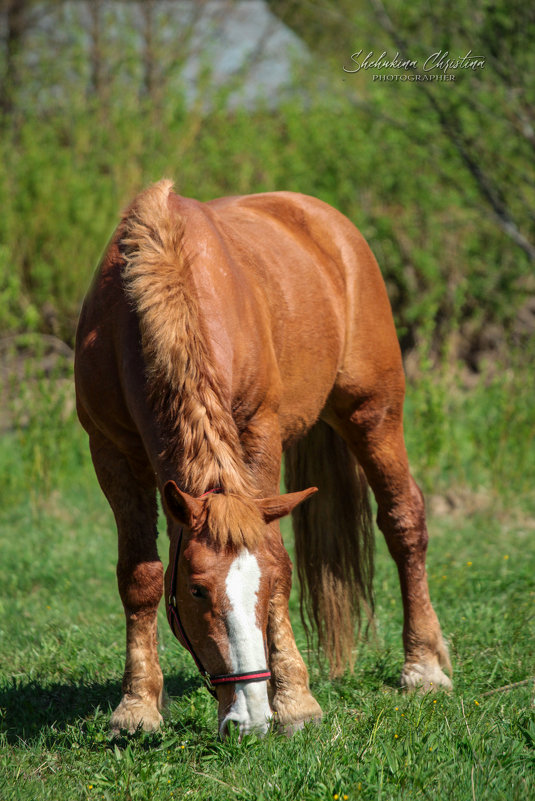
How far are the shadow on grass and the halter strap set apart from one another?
0.89m

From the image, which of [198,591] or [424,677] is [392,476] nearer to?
[424,677]

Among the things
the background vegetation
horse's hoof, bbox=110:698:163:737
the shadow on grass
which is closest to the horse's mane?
the background vegetation

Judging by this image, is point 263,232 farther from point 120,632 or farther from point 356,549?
point 120,632

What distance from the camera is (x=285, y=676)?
3.10 m

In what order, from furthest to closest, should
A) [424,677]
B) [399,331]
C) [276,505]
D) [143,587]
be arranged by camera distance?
[399,331] < [424,677] < [143,587] < [276,505]

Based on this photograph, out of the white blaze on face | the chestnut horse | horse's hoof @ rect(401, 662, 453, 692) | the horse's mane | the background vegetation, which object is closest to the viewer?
the white blaze on face

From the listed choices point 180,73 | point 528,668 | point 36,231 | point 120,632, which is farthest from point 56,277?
point 528,668

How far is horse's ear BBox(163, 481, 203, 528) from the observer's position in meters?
2.53

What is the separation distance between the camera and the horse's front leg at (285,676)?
3041 millimetres

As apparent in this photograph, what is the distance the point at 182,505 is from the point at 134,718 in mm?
1055

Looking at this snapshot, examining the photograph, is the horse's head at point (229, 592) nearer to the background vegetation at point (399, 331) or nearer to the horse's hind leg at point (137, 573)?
the background vegetation at point (399, 331)

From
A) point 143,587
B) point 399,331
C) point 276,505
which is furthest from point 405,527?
point 399,331

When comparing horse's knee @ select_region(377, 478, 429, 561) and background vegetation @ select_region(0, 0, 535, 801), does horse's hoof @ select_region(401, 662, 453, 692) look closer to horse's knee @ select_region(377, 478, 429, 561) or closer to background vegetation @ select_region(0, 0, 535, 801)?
background vegetation @ select_region(0, 0, 535, 801)

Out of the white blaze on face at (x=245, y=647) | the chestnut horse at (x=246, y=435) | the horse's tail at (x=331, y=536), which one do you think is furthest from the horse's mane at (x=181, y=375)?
the horse's tail at (x=331, y=536)
